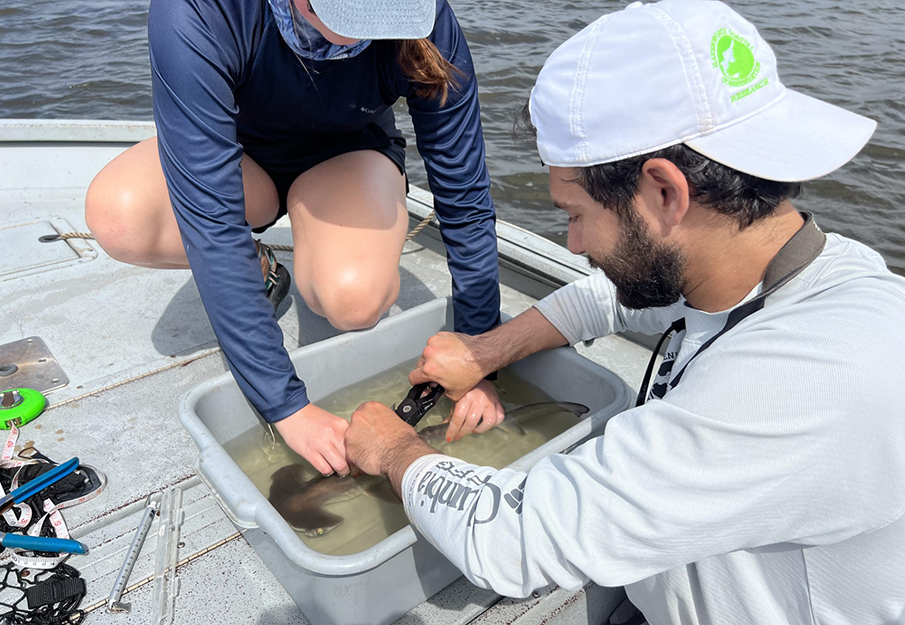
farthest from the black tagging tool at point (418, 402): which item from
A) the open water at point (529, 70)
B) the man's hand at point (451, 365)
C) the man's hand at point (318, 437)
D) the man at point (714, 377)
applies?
the open water at point (529, 70)

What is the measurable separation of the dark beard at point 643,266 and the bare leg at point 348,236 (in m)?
0.91

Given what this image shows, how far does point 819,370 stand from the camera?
91 cm

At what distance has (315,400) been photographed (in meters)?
1.95

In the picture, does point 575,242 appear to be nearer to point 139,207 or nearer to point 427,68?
point 427,68

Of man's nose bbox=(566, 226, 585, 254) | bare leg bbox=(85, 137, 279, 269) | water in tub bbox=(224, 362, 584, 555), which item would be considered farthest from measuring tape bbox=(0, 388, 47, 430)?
man's nose bbox=(566, 226, 585, 254)

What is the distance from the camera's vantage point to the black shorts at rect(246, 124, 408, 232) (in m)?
2.12

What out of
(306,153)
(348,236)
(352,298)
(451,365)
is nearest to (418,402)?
(451,365)

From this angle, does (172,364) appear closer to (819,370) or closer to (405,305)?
(405,305)

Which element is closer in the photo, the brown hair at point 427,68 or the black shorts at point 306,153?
the brown hair at point 427,68

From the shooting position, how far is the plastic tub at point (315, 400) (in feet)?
4.10

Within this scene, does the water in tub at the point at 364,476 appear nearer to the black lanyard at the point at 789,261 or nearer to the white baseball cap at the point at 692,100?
the black lanyard at the point at 789,261

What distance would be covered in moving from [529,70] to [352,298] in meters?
5.51

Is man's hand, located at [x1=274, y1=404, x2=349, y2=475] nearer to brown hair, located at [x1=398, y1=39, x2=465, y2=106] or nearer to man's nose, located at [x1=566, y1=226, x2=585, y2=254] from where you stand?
man's nose, located at [x1=566, y1=226, x2=585, y2=254]

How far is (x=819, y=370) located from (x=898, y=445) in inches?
5.3
